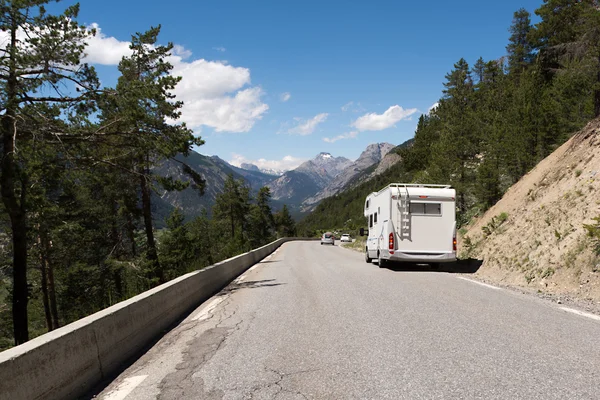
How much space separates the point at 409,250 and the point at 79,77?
1142 cm

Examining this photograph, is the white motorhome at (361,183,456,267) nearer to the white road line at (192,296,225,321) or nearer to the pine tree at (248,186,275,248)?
the white road line at (192,296,225,321)

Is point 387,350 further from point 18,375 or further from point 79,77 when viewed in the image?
point 79,77

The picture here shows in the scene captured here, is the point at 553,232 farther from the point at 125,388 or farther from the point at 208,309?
the point at 125,388

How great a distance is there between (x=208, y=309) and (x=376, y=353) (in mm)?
4582

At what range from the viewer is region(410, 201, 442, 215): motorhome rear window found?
14703 millimetres

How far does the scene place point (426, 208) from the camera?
14.7 m

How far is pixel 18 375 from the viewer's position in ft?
10.3

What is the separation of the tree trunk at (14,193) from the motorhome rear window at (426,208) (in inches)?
465

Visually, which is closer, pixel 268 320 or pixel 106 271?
pixel 268 320

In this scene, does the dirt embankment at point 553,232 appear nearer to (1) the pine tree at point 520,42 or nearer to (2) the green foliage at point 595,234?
(2) the green foliage at point 595,234

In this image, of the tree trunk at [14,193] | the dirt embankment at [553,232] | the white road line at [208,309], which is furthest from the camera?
the tree trunk at [14,193]

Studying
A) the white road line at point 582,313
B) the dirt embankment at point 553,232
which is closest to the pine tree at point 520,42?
the dirt embankment at point 553,232

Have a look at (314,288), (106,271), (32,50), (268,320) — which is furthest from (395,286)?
(106,271)

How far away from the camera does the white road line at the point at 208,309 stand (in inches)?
301
